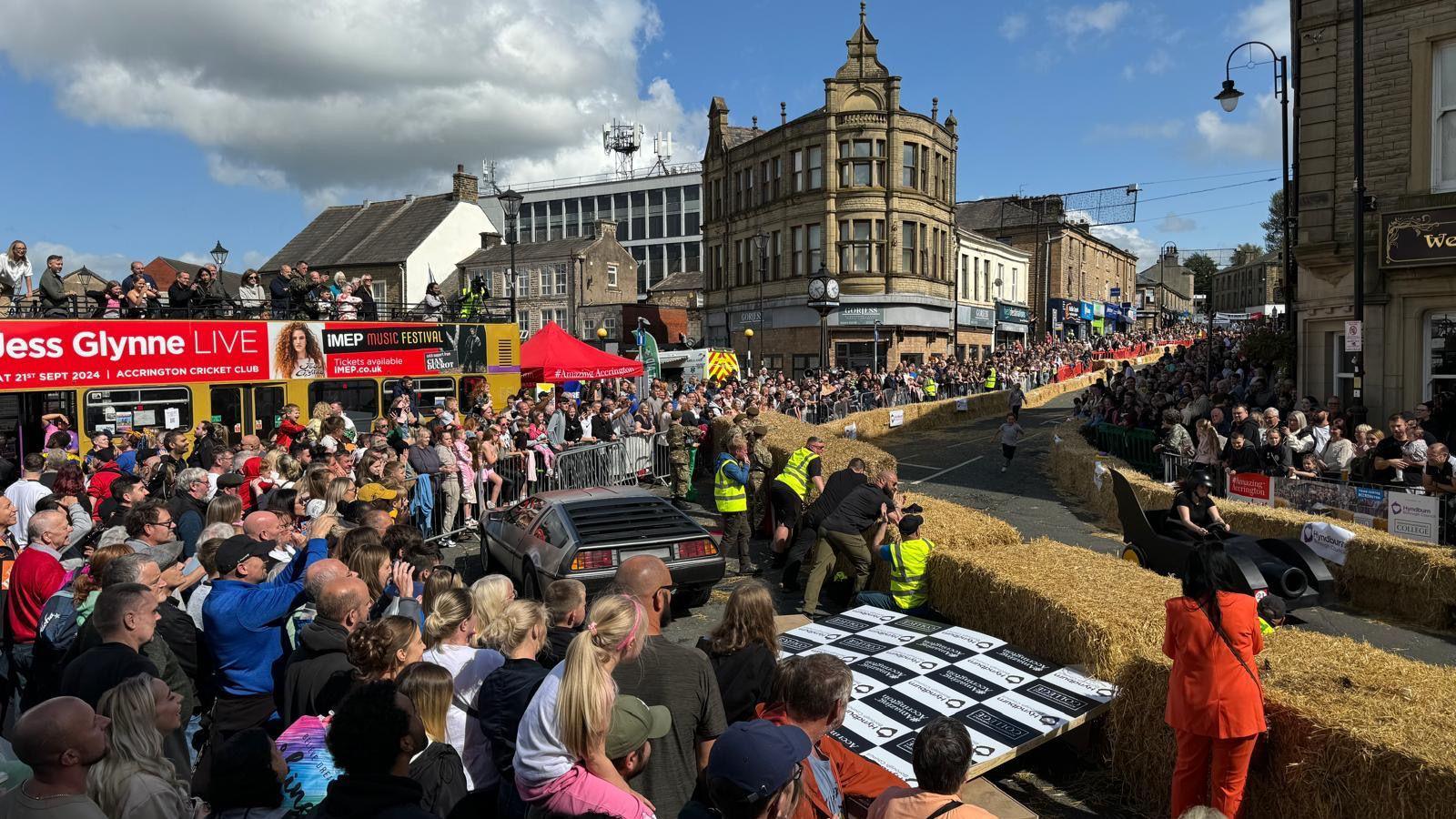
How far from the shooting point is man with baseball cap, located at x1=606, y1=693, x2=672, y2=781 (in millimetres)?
3510

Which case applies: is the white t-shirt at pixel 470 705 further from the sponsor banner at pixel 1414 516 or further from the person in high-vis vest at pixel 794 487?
the sponsor banner at pixel 1414 516

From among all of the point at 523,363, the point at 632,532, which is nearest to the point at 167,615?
the point at 632,532

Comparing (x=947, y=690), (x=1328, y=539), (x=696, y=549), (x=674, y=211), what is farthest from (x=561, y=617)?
(x=674, y=211)

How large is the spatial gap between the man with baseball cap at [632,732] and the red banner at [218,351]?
55.3ft

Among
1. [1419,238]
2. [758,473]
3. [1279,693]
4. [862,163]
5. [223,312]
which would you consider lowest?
[1279,693]

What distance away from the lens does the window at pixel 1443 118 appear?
47.7 feet

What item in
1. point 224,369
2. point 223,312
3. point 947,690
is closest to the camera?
point 947,690

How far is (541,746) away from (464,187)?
62.3 metres

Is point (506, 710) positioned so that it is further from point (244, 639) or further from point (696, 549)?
point (696, 549)

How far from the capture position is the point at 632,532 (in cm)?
969

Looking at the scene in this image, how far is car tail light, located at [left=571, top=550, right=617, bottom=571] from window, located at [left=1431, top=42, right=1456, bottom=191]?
14892 mm

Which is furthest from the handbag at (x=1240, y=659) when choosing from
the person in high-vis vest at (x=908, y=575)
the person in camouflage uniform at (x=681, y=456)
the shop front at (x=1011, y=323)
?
the shop front at (x=1011, y=323)

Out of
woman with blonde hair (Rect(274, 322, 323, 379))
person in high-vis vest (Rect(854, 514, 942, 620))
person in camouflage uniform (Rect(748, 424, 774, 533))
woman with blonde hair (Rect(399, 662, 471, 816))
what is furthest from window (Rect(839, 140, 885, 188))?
woman with blonde hair (Rect(399, 662, 471, 816))

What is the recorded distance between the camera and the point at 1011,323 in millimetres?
58062
